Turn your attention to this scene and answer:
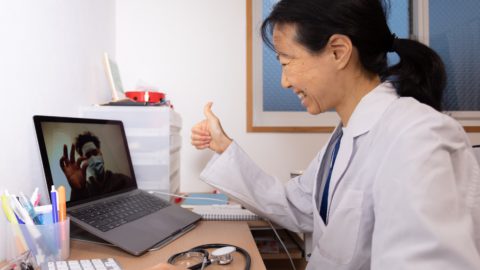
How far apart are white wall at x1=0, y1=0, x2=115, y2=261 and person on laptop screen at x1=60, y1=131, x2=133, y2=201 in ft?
0.25

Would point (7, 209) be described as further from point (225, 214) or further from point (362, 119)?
point (362, 119)

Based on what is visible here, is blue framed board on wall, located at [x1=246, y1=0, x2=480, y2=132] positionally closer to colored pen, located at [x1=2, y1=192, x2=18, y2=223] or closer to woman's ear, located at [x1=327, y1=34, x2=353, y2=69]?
woman's ear, located at [x1=327, y1=34, x2=353, y2=69]

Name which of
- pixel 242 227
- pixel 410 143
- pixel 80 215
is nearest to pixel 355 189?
pixel 410 143

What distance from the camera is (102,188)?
37.4 inches

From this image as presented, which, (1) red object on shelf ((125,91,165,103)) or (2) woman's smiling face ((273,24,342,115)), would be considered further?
(1) red object on shelf ((125,91,165,103))

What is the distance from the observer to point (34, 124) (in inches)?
30.5

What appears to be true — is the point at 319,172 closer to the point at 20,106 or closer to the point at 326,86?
the point at 326,86

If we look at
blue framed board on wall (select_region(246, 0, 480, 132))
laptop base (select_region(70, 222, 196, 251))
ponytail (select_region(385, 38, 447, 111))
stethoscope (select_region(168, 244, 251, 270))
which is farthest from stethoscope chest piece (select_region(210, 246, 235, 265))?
blue framed board on wall (select_region(246, 0, 480, 132))

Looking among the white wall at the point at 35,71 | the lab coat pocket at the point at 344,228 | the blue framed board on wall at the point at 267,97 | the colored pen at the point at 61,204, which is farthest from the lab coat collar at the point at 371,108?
the blue framed board on wall at the point at 267,97

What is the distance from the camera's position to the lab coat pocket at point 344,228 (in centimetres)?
71

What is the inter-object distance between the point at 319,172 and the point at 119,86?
852 millimetres

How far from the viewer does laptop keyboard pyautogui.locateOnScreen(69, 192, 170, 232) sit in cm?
76

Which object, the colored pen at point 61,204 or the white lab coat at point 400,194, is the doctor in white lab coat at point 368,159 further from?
the colored pen at point 61,204

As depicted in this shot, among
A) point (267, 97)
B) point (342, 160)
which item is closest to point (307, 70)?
point (342, 160)
